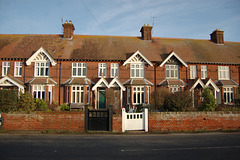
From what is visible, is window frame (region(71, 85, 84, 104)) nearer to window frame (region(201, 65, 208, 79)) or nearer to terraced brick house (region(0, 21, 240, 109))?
terraced brick house (region(0, 21, 240, 109))

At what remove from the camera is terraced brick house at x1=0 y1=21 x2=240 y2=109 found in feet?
71.2

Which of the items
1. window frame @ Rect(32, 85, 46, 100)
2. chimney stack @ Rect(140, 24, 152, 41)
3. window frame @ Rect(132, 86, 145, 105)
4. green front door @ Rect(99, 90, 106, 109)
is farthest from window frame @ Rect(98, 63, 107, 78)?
chimney stack @ Rect(140, 24, 152, 41)

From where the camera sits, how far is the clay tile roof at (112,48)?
76.1 feet

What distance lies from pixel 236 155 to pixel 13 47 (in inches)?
1018

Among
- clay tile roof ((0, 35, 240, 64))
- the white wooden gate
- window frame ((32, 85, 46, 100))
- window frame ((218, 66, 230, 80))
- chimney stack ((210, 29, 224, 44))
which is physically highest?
chimney stack ((210, 29, 224, 44))

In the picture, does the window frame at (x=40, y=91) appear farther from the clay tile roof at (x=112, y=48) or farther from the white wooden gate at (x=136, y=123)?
the white wooden gate at (x=136, y=123)

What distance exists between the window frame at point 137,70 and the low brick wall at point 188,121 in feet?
35.8

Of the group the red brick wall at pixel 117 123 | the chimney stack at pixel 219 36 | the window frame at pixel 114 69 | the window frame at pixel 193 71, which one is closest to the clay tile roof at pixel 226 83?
the window frame at pixel 193 71

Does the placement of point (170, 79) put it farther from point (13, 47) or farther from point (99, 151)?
point (13, 47)

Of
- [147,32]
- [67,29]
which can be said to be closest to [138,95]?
[147,32]

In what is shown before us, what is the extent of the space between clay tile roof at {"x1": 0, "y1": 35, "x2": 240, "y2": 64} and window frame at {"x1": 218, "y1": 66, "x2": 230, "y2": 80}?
0.92 m

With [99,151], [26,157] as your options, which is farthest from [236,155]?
[26,157]

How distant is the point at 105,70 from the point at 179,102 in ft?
38.3

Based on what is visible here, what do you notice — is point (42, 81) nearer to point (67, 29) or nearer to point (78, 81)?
point (78, 81)
